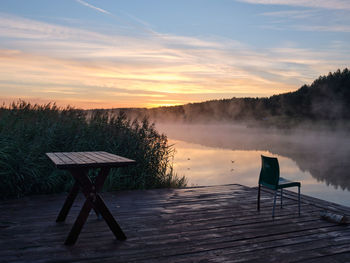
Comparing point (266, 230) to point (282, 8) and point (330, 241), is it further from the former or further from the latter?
point (282, 8)

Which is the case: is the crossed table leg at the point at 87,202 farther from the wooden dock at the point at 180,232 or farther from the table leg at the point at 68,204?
the table leg at the point at 68,204

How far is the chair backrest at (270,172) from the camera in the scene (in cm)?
434

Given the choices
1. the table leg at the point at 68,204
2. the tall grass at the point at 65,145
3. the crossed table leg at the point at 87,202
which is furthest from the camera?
the tall grass at the point at 65,145

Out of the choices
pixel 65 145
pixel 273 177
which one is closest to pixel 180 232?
pixel 273 177

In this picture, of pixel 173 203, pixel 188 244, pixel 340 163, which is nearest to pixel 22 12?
pixel 173 203

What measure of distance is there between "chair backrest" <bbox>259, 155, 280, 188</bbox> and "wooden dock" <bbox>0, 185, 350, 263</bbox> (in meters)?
0.44

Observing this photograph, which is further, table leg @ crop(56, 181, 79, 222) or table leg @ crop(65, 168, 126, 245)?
table leg @ crop(56, 181, 79, 222)

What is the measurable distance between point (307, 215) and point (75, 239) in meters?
3.00

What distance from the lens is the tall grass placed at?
5551 millimetres

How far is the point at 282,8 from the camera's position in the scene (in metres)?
9.45

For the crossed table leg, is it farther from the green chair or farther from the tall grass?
the tall grass

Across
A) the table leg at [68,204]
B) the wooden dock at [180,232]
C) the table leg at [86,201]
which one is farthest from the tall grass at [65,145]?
the table leg at [86,201]

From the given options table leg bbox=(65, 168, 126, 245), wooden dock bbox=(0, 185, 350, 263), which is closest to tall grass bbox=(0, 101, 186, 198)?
wooden dock bbox=(0, 185, 350, 263)

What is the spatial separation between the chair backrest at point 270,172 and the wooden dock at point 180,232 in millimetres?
437
